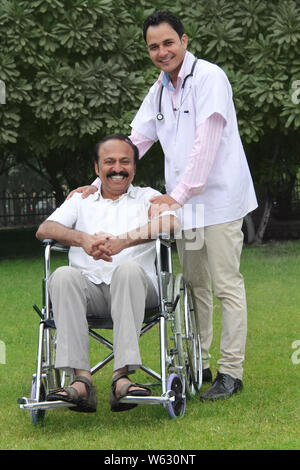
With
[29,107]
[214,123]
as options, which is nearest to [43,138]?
[29,107]

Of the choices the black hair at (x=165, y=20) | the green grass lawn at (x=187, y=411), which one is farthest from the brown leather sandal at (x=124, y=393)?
the black hair at (x=165, y=20)

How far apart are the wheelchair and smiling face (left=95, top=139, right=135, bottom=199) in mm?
444

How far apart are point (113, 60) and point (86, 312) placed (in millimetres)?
9867

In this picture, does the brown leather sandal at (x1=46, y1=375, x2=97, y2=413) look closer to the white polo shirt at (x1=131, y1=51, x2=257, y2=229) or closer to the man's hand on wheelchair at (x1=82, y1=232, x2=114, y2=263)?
the man's hand on wheelchair at (x1=82, y1=232, x2=114, y2=263)

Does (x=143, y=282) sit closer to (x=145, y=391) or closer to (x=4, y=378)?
(x=145, y=391)

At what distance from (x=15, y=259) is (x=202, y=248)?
10.7 meters

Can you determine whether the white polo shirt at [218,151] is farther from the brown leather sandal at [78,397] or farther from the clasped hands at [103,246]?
the brown leather sandal at [78,397]

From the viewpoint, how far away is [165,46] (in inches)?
193

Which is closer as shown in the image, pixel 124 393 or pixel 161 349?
pixel 124 393

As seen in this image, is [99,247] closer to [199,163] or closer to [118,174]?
[118,174]

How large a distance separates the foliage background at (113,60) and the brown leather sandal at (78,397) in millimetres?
9405

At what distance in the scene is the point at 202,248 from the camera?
5.28m

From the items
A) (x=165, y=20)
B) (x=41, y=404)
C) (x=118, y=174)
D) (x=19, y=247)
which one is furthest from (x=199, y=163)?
(x=19, y=247)

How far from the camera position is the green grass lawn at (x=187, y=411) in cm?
414
